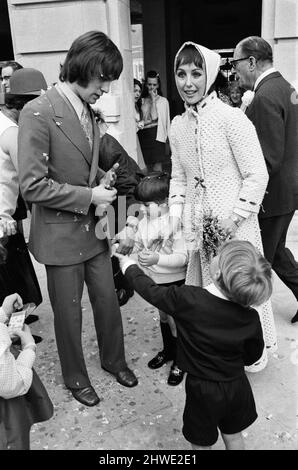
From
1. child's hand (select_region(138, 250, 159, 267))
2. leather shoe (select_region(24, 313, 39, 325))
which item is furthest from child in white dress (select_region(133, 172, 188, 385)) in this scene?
leather shoe (select_region(24, 313, 39, 325))

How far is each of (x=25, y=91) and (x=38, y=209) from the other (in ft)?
2.87

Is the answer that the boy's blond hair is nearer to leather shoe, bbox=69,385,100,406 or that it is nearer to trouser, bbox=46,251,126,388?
trouser, bbox=46,251,126,388

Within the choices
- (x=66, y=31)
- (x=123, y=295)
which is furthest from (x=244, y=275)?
(x=66, y=31)

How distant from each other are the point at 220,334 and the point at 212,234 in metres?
0.81

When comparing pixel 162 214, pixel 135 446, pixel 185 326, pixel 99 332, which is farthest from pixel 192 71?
pixel 135 446

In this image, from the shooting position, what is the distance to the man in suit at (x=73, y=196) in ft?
7.80

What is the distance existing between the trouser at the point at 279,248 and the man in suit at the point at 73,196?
1.14 meters

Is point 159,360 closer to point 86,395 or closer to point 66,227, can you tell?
point 86,395

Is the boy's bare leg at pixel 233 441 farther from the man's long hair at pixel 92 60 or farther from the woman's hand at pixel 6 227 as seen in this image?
the man's long hair at pixel 92 60

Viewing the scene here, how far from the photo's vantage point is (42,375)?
3.17 meters

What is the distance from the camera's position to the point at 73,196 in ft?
8.04

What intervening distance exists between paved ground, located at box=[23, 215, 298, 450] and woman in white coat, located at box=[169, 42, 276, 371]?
752 mm

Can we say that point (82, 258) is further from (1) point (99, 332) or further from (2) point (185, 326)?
(2) point (185, 326)

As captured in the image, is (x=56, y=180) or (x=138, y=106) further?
(x=138, y=106)
